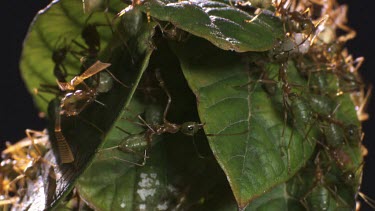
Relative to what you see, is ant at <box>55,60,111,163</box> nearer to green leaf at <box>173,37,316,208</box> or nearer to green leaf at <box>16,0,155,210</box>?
green leaf at <box>16,0,155,210</box>

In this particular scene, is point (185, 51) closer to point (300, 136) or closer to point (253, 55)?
point (253, 55)

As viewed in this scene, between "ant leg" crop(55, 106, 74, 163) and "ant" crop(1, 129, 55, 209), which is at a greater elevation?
"ant leg" crop(55, 106, 74, 163)

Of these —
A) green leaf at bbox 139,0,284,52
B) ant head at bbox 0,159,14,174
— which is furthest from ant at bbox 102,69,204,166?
ant head at bbox 0,159,14,174

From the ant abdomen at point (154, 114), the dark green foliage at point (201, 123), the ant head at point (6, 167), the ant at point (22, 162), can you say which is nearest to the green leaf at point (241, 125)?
the dark green foliage at point (201, 123)

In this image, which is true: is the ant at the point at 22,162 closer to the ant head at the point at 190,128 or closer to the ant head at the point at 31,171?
the ant head at the point at 31,171

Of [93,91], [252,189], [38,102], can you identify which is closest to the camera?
[252,189]

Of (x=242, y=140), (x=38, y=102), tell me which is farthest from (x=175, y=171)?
(x=38, y=102)

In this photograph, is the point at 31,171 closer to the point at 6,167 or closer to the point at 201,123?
the point at 6,167
